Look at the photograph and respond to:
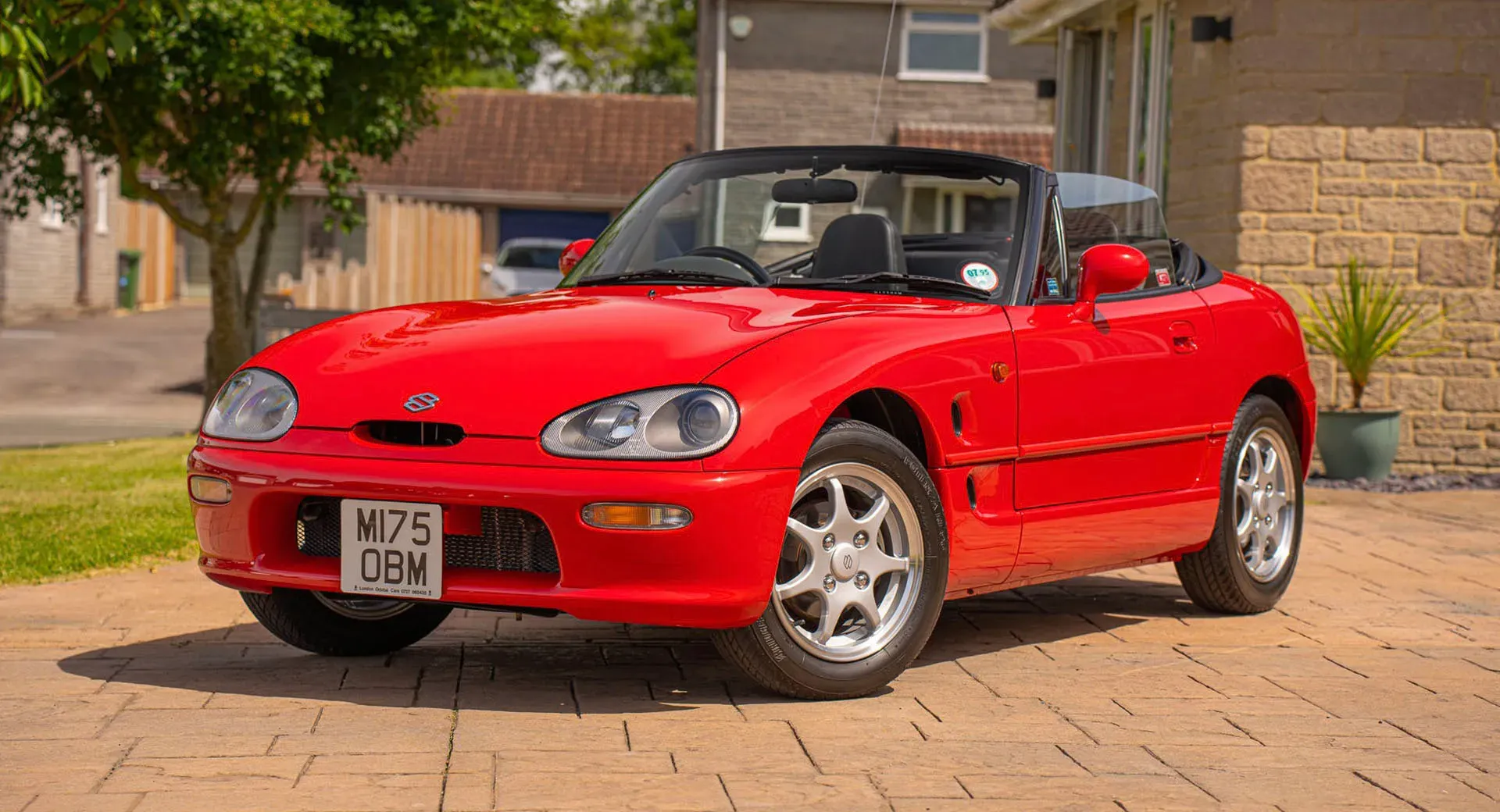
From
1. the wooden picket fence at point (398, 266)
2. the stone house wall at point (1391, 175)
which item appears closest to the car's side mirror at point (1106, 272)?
the stone house wall at point (1391, 175)

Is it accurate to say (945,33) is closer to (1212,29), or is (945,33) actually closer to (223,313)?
(223,313)

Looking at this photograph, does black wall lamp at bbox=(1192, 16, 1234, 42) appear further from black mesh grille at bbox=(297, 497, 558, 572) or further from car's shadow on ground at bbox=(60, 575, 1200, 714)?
black mesh grille at bbox=(297, 497, 558, 572)

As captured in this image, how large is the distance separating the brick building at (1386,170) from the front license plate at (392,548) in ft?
28.6

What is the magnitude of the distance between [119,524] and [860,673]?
4.47 meters

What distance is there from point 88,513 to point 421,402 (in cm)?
473

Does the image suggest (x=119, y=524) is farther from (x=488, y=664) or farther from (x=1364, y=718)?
(x=1364, y=718)

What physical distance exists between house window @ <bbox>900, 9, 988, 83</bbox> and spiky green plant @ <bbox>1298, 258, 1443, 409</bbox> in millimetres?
17501

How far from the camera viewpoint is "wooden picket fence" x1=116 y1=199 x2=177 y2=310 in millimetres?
39688

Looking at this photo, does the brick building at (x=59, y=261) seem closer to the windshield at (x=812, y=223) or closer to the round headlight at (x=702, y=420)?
the windshield at (x=812, y=223)

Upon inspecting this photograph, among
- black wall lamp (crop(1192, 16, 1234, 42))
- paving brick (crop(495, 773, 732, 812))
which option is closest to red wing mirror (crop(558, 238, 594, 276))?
paving brick (crop(495, 773, 732, 812))

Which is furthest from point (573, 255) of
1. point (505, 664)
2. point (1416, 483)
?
point (1416, 483)

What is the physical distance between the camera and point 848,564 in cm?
490

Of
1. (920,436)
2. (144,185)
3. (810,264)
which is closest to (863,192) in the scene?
(810,264)

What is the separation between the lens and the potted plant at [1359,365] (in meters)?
12.0
